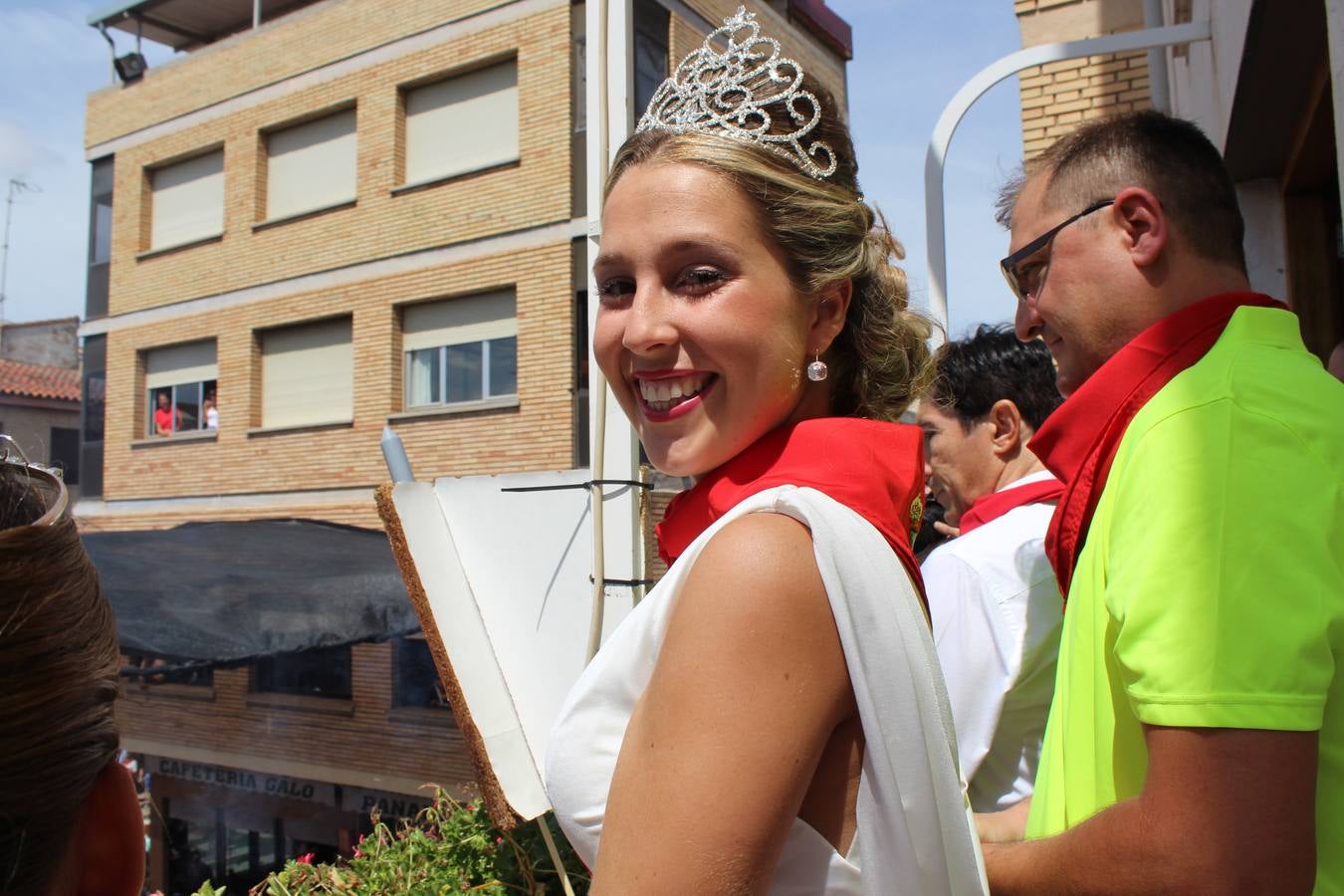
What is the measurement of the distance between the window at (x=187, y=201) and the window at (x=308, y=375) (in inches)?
107

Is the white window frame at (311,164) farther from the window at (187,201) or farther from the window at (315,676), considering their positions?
the window at (315,676)

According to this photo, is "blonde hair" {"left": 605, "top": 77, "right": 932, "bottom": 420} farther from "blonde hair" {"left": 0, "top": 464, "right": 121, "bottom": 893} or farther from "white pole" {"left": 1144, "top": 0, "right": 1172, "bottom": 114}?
"white pole" {"left": 1144, "top": 0, "right": 1172, "bottom": 114}

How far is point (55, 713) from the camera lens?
71 centimetres

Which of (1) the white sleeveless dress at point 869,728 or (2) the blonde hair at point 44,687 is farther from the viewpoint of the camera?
(1) the white sleeveless dress at point 869,728

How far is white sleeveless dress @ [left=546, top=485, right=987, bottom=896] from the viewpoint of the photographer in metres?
0.91

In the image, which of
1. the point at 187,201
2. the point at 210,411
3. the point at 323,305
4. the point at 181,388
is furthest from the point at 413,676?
the point at 187,201

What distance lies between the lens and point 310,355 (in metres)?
17.3

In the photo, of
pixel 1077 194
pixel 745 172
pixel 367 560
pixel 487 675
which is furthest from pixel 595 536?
pixel 367 560

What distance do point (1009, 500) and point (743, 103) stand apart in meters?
1.56

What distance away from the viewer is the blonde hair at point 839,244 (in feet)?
3.85

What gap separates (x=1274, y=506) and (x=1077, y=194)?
31.9 inches

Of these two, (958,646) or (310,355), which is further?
(310,355)

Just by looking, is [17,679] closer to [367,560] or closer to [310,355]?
[367,560]

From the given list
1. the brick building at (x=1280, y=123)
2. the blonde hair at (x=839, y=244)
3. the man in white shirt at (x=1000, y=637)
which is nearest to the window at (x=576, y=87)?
the brick building at (x=1280, y=123)
